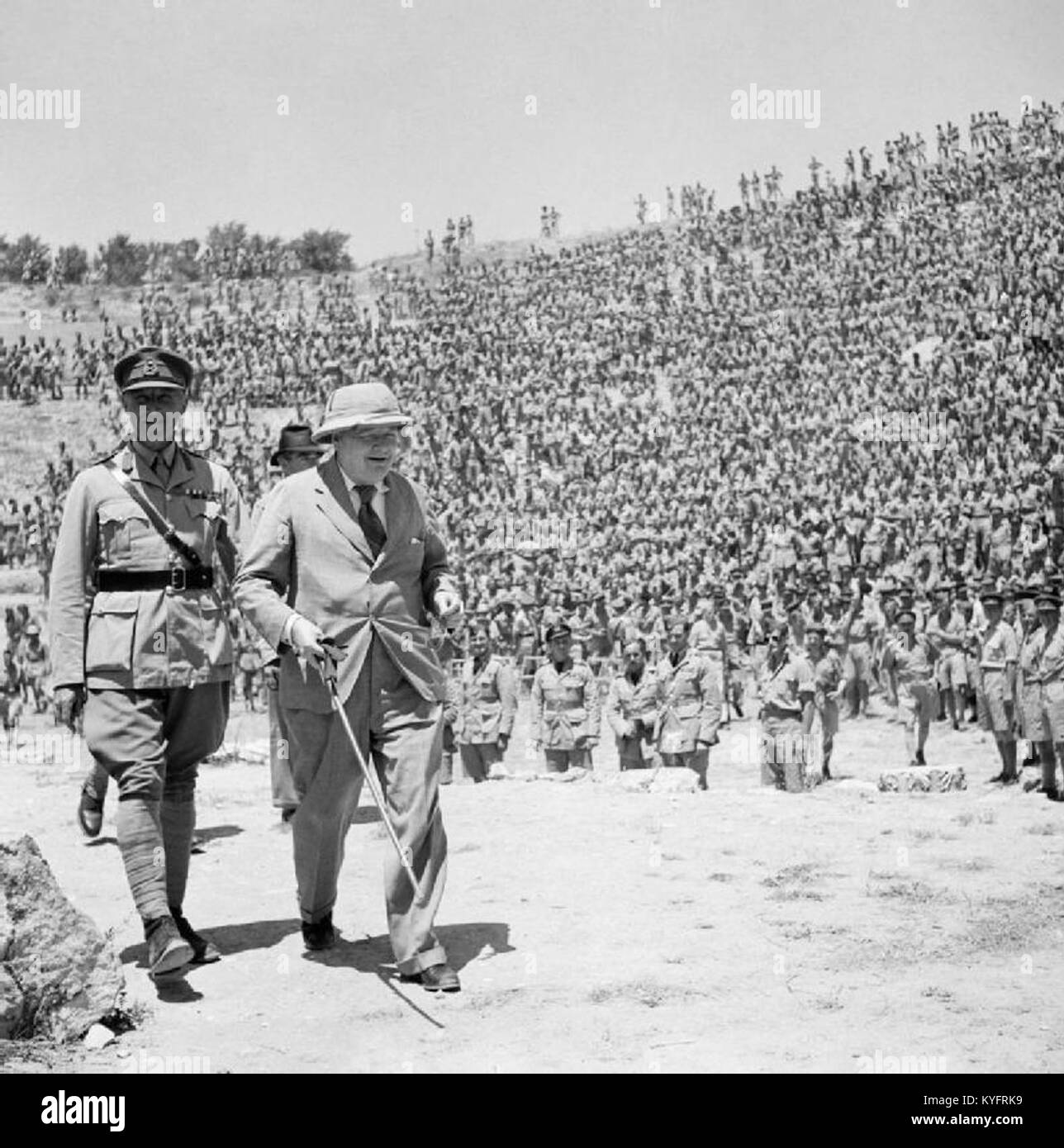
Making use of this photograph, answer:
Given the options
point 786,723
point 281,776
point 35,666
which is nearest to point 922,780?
point 786,723

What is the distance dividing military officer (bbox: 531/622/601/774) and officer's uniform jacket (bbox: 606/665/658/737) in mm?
340

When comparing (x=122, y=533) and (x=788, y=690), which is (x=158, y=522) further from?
(x=788, y=690)

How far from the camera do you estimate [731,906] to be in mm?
5488

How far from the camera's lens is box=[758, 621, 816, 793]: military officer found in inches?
465

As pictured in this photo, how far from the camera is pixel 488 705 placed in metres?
12.6

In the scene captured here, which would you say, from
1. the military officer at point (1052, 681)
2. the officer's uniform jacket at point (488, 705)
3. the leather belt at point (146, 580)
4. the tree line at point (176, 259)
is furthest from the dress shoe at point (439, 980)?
the tree line at point (176, 259)

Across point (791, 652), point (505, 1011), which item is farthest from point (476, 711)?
point (505, 1011)

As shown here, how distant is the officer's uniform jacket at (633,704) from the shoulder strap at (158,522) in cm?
781

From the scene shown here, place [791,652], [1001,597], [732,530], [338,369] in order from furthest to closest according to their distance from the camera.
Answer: [338,369]
[732,530]
[1001,597]
[791,652]

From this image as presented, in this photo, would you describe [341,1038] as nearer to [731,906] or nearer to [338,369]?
[731,906]

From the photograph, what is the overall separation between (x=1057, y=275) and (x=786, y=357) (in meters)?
6.56

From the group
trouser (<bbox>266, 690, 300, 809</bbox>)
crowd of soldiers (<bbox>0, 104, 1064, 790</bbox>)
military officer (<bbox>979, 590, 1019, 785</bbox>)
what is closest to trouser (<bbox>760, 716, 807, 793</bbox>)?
military officer (<bbox>979, 590, 1019, 785</bbox>)

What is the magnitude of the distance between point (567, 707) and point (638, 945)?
7229mm

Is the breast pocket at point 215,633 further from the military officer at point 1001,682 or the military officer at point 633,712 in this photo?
the military officer at point 1001,682
